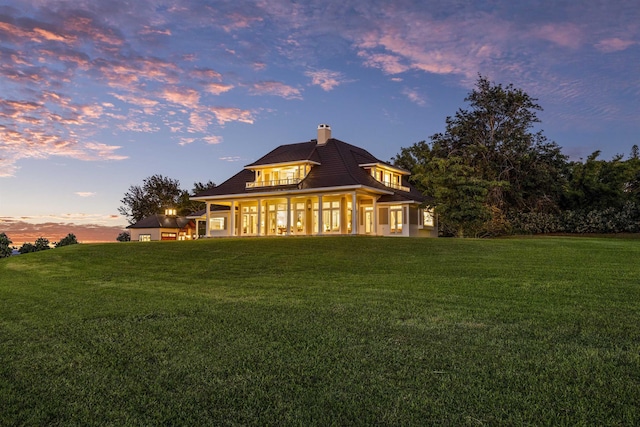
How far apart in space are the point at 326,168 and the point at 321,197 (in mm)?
2856

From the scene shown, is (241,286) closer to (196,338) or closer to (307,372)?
(196,338)

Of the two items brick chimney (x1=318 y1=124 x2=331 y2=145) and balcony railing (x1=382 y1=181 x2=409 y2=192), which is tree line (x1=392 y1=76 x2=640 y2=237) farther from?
brick chimney (x1=318 y1=124 x2=331 y2=145)

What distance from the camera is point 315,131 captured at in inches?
1400

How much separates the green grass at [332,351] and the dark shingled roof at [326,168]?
62.9 feet

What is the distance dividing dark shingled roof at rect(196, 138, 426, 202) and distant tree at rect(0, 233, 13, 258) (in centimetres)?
1289

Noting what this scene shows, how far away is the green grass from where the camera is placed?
3344 millimetres

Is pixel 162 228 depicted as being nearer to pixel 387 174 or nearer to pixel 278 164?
pixel 278 164

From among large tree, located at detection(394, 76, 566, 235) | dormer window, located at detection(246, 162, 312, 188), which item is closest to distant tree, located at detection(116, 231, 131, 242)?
dormer window, located at detection(246, 162, 312, 188)

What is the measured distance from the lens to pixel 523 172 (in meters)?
34.5

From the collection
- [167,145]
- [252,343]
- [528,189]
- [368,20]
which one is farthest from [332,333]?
[528,189]

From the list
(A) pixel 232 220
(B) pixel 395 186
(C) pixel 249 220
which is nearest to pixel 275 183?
(C) pixel 249 220

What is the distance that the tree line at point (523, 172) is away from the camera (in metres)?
30.3

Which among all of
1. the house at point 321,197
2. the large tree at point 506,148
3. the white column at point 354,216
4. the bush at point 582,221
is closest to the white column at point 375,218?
the house at point 321,197

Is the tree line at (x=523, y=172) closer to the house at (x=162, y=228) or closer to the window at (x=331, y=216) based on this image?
the window at (x=331, y=216)
